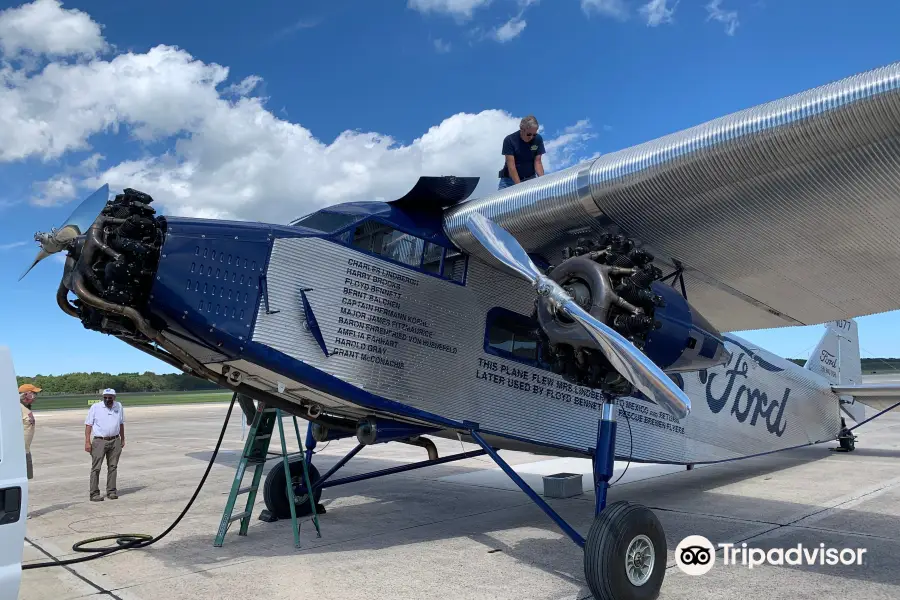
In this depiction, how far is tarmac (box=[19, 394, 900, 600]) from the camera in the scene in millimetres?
5438

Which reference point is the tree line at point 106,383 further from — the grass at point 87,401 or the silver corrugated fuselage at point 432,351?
the silver corrugated fuselage at point 432,351

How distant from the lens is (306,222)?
6.47 metres

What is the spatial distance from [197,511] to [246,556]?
2958mm

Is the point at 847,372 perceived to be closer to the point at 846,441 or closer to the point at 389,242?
the point at 846,441

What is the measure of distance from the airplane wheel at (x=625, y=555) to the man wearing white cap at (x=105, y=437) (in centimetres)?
758

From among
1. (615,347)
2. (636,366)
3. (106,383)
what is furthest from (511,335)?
(106,383)

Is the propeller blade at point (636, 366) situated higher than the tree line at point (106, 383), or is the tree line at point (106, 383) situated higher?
the propeller blade at point (636, 366)

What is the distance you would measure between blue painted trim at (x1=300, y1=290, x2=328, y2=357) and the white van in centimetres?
239

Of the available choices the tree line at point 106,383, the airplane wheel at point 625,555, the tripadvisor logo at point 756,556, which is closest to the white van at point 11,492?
the airplane wheel at point 625,555

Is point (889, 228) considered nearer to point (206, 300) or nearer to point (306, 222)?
point (306, 222)

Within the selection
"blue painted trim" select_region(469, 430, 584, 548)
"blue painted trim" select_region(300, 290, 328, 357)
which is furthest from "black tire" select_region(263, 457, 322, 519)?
"blue painted trim" select_region(300, 290, 328, 357)

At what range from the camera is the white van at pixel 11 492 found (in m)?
3.54

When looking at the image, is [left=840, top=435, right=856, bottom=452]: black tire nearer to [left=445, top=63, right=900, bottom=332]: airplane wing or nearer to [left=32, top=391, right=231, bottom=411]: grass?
[left=445, top=63, right=900, bottom=332]: airplane wing

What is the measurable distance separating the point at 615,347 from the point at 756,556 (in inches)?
117
